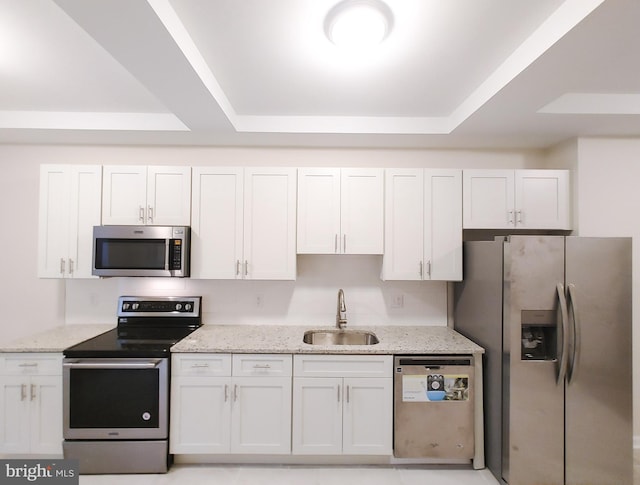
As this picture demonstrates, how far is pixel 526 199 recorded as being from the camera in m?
2.57

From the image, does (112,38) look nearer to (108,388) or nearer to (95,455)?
(108,388)

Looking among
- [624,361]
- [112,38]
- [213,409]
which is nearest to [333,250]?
[213,409]

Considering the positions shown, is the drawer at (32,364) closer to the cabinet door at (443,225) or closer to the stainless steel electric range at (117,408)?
the stainless steel electric range at (117,408)

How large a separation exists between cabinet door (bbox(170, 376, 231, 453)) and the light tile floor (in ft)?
0.51

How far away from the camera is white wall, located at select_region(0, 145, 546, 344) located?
2.86 metres

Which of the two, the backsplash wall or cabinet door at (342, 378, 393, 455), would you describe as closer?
cabinet door at (342, 378, 393, 455)

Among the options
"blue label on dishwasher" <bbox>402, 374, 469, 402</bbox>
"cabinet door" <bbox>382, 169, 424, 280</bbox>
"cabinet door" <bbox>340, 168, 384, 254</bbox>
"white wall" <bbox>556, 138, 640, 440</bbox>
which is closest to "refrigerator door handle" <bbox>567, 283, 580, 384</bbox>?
"blue label on dishwasher" <bbox>402, 374, 469, 402</bbox>

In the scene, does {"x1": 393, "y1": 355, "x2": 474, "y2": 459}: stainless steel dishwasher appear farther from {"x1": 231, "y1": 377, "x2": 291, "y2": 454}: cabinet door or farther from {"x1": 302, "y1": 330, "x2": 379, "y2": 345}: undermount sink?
{"x1": 231, "y1": 377, "x2": 291, "y2": 454}: cabinet door

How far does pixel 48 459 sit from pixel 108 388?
25.7 inches

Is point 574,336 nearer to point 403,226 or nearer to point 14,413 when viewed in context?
point 403,226

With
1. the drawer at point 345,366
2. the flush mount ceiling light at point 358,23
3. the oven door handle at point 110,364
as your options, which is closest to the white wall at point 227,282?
the drawer at point 345,366

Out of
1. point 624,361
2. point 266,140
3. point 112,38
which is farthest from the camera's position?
point 266,140

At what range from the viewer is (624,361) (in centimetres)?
201

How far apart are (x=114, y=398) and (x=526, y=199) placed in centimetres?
336
